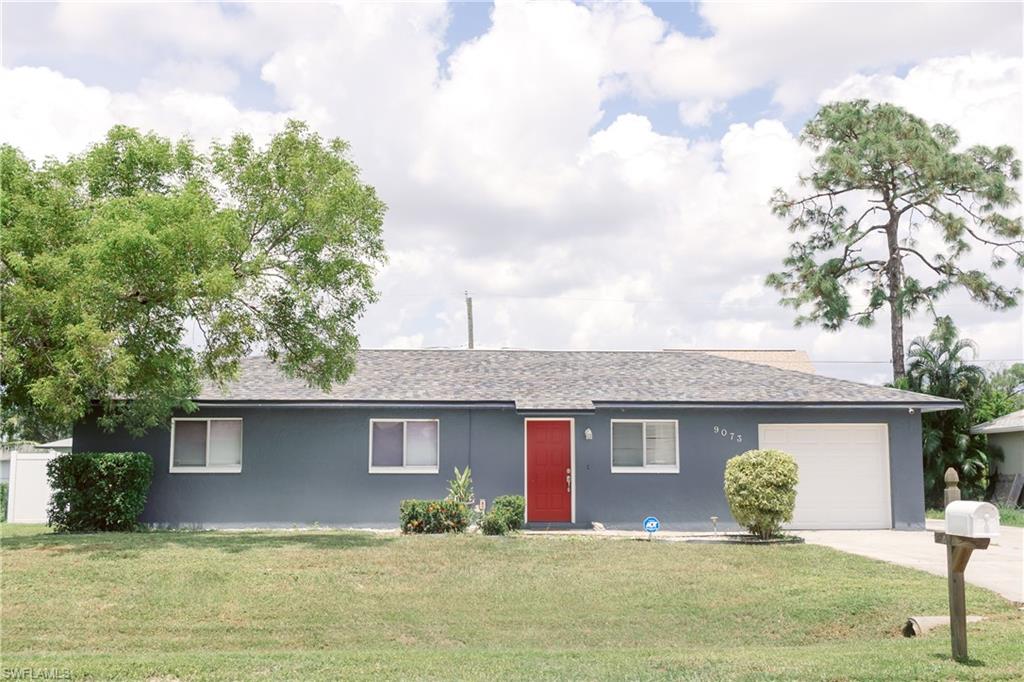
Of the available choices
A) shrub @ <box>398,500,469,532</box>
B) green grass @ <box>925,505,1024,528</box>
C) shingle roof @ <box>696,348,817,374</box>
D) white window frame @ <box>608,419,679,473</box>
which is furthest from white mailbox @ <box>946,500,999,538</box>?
shingle roof @ <box>696,348,817,374</box>

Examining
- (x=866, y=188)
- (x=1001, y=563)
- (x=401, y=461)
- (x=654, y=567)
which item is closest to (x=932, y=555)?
(x=1001, y=563)

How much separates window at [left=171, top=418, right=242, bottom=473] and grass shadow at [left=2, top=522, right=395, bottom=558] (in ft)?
8.55

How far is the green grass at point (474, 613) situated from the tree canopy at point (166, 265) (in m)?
2.98

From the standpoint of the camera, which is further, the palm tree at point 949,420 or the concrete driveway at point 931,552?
the palm tree at point 949,420

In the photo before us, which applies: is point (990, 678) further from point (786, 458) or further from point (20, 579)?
point (20, 579)

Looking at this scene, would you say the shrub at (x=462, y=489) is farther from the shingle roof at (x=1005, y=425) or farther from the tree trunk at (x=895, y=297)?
the tree trunk at (x=895, y=297)

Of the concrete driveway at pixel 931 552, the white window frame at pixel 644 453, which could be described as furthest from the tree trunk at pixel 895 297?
the white window frame at pixel 644 453

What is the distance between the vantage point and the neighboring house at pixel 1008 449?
2458 centimetres

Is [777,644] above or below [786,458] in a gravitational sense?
below

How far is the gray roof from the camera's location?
2039 centimetres

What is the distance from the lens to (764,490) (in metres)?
16.6

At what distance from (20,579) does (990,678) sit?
11146 millimetres

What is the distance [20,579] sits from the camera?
1256 cm

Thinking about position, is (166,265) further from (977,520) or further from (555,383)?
(977,520)
